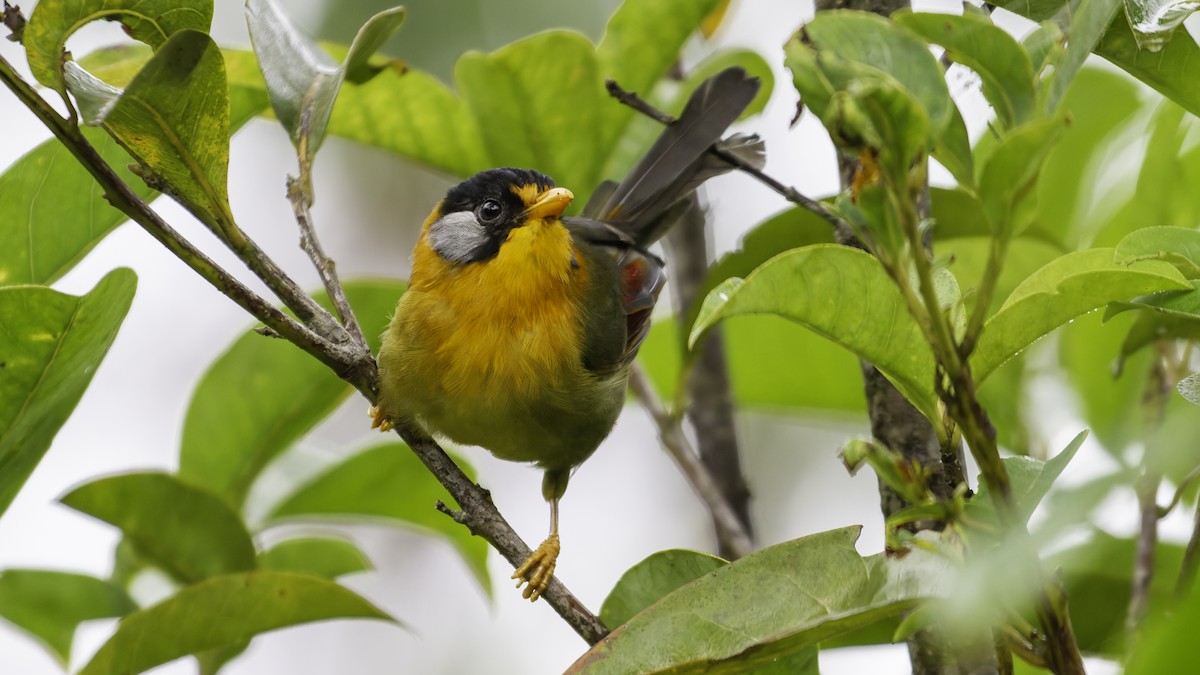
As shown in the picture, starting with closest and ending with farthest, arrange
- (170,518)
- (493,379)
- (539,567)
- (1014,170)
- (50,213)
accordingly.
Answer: (1014,170) → (50,213) → (170,518) → (539,567) → (493,379)

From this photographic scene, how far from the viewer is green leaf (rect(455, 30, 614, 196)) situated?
2820mm

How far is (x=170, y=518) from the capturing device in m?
2.38

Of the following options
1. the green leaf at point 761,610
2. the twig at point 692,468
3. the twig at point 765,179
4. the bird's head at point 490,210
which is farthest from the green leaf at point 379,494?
the green leaf at point 761,610

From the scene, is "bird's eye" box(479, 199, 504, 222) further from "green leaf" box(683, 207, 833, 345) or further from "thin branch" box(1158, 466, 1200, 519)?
"thin branch" box(1158, 466, 1200, 519)

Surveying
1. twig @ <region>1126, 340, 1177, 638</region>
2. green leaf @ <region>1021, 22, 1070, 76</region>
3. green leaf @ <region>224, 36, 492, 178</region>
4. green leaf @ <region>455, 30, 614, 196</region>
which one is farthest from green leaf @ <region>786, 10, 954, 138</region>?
green leaf @ <region>224, 36, 492, 178</region>

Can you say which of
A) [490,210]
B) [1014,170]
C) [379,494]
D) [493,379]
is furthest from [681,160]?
[1014,170]

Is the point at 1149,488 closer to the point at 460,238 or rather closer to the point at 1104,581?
the point at 1104,581

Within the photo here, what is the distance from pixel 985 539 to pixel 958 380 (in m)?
0.18

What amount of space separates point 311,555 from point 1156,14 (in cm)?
203

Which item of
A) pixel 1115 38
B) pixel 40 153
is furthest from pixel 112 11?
pixel 1115 38

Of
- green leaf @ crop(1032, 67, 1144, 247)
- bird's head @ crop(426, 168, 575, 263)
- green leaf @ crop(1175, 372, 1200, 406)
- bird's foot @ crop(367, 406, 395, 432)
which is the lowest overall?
green leaf @ crop(1175, 372, 1200, 406)

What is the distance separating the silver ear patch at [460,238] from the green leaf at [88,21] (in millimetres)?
1539

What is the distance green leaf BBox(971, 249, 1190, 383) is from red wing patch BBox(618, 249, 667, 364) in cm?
179

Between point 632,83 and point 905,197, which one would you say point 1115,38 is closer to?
point 905,197
